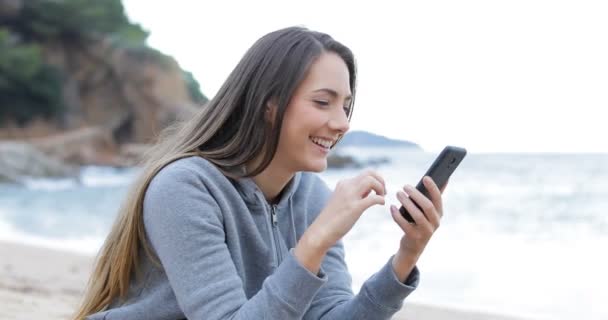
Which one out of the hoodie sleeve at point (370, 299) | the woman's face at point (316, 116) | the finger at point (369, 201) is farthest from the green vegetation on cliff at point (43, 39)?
the finger at point (369, 201)

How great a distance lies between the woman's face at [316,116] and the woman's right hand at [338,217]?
173 mm

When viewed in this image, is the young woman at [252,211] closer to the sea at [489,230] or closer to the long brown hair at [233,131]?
the long brown hair at [233,131]

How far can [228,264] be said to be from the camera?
1.29 m

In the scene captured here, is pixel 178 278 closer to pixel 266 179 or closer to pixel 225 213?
pixel 225 213

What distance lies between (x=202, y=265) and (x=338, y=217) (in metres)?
0.25

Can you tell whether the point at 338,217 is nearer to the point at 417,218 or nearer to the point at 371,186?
the point at 371,186

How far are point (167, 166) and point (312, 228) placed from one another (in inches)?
12.1

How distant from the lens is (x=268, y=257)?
1.49 meters

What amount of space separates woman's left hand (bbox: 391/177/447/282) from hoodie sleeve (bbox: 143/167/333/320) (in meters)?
0.20

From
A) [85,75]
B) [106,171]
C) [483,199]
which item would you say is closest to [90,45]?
[85,75]

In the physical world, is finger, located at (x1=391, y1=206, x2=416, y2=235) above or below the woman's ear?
below

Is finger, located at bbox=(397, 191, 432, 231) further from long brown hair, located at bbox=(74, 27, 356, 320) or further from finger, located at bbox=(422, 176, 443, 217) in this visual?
long brown hair, located at bbox=(74, 27, 356, 320)

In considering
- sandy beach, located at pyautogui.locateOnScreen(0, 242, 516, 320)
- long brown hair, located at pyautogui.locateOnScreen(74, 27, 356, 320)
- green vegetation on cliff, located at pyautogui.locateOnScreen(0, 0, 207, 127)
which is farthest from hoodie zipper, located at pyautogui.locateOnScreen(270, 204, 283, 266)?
green vegetation on cliff, located at pyautogui.locateOnScreen(0, 0, 207, 127)

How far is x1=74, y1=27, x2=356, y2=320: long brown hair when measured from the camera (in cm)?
138
